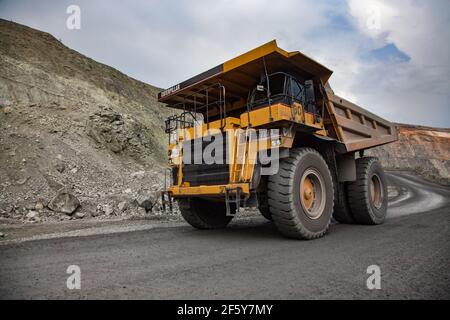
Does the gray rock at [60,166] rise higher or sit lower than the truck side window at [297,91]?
lower

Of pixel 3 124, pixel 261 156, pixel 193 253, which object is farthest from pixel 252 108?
pixel 3 124

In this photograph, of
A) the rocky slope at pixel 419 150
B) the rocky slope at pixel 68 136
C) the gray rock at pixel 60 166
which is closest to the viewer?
the rocky slope at pixel 68 136

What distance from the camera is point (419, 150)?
164ft

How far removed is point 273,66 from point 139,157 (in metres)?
11.7

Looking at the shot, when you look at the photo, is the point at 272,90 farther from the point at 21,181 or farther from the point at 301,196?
the point at 21,181

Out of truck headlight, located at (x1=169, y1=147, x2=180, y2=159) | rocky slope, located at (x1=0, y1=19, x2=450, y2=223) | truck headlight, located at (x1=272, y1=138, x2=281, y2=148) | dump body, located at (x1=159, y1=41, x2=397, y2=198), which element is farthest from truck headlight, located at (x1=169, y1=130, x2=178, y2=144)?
rocky slope, located at (x1=0, y1=19, x2=450, y2=223)

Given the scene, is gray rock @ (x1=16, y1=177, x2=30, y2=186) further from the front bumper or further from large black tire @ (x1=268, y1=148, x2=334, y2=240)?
large black tire @ (x1=268, y1=148, x2=334, y2=240)

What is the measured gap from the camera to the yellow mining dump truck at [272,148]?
15.6ft

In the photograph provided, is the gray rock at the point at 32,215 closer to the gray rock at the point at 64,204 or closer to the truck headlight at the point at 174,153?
the gray rock at the point at 64,204

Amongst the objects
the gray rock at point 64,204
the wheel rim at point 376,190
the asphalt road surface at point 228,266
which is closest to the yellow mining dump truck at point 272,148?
the wheel rim at point 376,190

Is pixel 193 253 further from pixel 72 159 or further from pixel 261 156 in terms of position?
pixel 72 159

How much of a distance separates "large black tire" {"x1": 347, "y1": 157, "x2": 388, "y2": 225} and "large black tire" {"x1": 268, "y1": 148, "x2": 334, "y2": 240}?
170cm

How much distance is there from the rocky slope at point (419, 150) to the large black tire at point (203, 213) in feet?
149

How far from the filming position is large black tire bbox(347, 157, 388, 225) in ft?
22.2
